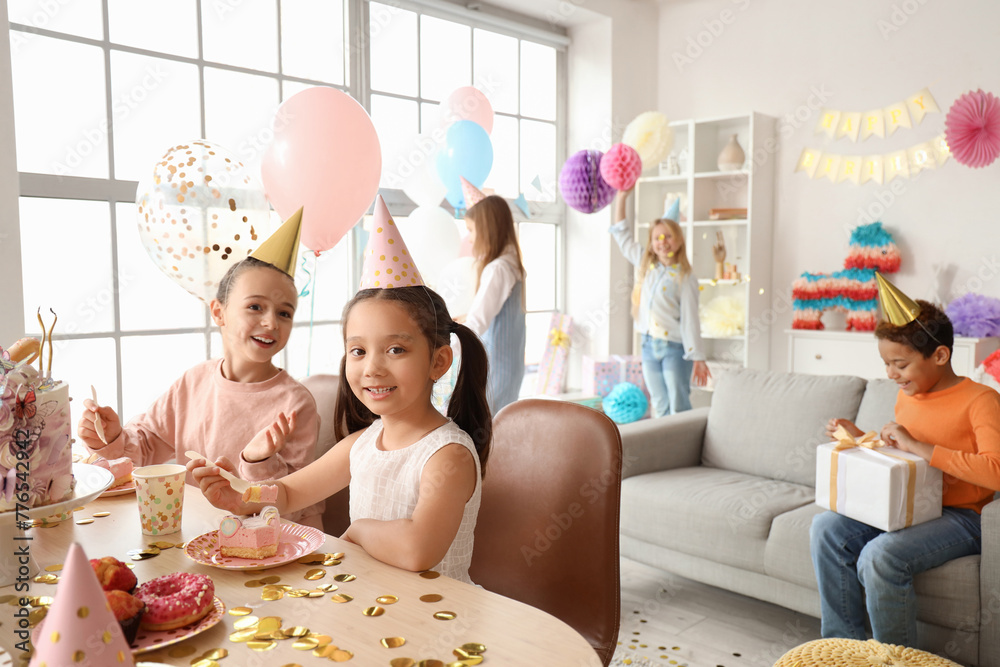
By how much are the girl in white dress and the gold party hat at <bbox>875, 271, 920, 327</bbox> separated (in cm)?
133

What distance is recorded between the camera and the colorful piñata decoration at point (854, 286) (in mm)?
4012

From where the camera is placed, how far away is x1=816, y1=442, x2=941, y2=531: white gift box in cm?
195

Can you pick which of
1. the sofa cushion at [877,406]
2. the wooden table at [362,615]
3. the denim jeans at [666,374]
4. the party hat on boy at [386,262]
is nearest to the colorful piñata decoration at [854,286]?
the denim jeans at [666,374]

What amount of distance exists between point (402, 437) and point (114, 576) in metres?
0.51

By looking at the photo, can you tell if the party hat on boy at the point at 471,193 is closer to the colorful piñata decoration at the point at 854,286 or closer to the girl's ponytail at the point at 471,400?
the colorful piñata decoration at the point at 854,286

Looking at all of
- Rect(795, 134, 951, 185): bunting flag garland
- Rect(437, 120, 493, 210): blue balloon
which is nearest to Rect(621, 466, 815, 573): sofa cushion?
Rect(437, 120, 493, 210): blue balloon

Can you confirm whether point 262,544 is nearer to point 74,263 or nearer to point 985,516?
point 985,516

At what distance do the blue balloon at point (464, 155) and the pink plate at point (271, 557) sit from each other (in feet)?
8.08

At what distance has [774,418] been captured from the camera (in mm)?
2805

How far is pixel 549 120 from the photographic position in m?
4.95

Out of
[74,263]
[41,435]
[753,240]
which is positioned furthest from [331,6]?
[41,435]

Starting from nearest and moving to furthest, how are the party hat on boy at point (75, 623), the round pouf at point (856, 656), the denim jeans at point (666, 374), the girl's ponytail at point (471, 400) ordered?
the party hat on boy at point (75, 623), the girl's ponytail at point (471, 400), the round pouf at point (856, 656), the denim jeans at point (666, 374)

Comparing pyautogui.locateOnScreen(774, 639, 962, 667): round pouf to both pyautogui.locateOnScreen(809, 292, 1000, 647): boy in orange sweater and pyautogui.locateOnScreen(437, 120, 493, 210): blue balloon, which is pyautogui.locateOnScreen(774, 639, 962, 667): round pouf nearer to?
pyautogui.locateOnScreen(809, 292, 1000, 647): boy in orange sweater

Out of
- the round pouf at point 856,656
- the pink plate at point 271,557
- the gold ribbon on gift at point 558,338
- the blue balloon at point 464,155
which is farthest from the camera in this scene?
the gold ribbon on gift at point 558,338
